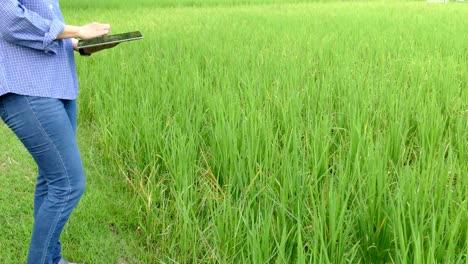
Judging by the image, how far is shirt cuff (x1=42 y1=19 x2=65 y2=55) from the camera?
45.0 inches

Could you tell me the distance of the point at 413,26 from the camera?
4.99 metres

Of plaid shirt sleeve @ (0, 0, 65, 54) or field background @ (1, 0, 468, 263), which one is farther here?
field background @ (1, 0, 468, 263)

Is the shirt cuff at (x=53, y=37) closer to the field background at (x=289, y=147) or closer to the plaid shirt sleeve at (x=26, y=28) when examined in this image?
the plaid shirt sleeve at (x=26, y=28)

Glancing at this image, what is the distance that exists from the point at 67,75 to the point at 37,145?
8.6 inches

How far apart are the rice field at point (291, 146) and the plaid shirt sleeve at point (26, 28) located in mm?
664

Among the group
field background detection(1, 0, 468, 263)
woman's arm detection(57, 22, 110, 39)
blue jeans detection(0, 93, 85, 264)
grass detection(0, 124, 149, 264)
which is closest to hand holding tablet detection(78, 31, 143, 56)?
woman's arm detection(57, 22, 110, 39)

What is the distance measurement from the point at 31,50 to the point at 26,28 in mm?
72

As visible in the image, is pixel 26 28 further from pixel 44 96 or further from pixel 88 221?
pixel 88 221

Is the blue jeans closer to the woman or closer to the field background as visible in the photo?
the woman

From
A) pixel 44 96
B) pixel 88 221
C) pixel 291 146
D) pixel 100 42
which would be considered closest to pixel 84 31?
pixel 100 42

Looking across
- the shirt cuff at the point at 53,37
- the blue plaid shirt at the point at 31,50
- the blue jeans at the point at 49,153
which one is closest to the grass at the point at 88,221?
the blue jeans at the point at 49,153

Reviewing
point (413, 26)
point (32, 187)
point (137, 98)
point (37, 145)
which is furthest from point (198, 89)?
point (413, 26)

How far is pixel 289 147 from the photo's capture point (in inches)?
69.0

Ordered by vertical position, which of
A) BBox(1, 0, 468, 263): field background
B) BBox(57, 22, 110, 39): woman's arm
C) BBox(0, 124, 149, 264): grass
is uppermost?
BBox(57, 22, 110, 39): woman's arm
